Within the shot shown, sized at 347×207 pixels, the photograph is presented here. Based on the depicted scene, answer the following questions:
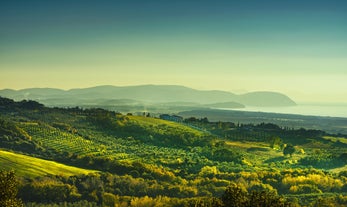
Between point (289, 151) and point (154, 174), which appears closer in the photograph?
point (154, 174)

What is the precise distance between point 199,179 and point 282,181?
80.1 feet

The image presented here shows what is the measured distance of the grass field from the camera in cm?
12710

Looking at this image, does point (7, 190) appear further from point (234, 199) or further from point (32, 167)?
point (32, 167)

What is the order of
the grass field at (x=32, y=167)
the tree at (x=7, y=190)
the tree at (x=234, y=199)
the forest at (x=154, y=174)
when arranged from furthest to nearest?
the grass field at (x=32, y=167), the forest at (x=154, y=174), the tree at (x=7, y=190), the tree at (x=234, y=199)

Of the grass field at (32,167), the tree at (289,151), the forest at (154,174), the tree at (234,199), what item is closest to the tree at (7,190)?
Result: the forest at (154,174)

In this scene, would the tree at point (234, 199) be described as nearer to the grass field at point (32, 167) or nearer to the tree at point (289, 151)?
the grass field at point (32, 167)

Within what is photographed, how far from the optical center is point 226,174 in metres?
140

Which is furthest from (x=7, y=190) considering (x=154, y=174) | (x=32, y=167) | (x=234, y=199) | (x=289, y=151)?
(x=289, y=151)

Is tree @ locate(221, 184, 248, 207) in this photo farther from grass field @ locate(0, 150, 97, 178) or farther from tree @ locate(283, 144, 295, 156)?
tree @ locate(283, 144, 295, 156)

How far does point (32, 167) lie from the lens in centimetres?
13162

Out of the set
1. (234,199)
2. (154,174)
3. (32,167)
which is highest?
(234,199)

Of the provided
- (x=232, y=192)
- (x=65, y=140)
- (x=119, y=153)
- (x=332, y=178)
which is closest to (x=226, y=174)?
(x=332, y=178)

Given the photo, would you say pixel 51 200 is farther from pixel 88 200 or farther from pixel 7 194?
pixel 7 194

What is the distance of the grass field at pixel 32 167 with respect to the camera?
127100 millimetres
